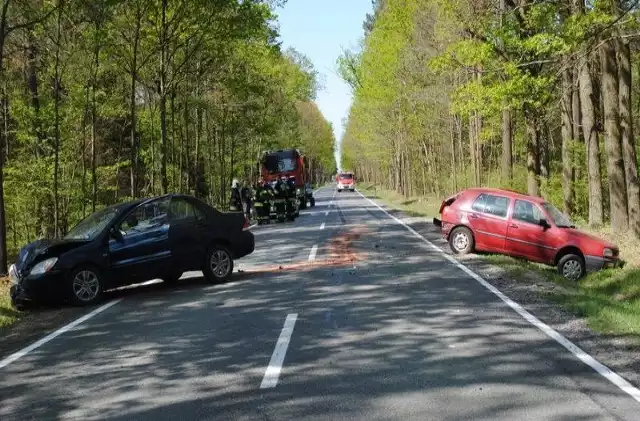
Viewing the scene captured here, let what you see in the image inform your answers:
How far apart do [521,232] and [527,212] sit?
475 millimetres

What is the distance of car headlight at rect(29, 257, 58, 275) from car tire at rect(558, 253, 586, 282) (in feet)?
33.2

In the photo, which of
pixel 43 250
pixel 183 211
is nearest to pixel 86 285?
pixel 43 250

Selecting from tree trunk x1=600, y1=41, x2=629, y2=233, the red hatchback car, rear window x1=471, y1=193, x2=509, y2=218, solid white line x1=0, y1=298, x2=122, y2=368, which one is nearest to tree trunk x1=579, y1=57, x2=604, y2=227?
tree trunk x1=600, y1=41, x2=629, y2=233

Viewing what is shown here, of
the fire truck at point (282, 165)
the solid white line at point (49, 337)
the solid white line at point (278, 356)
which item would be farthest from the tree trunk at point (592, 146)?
the fire truck at point (282, 165)

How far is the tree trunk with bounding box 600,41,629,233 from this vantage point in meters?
17.2

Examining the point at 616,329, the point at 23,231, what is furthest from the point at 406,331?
the point at 23,231

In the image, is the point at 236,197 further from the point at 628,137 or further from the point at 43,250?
the point at 43,250

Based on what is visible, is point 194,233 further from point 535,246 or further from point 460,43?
point 460,43

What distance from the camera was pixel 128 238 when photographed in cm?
1100

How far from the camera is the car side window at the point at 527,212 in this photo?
47.3 ft

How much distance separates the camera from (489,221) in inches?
597

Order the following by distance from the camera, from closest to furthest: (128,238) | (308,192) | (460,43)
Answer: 1. (128,238)
2. (460,43)
3. (308,192)

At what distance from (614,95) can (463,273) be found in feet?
26.4

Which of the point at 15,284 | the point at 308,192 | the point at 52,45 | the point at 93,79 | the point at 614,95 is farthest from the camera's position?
the point at 308,192
